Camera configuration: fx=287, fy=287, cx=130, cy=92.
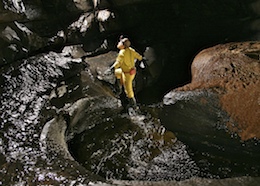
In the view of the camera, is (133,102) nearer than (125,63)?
No

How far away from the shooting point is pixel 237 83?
448 centimetres

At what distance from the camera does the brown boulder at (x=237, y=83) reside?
4086 mm

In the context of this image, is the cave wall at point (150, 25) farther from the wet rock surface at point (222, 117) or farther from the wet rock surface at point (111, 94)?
the wet rock surface at point (222, 117)

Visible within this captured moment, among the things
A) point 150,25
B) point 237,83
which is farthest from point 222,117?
point 150,25

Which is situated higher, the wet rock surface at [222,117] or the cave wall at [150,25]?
the cave wall at [150,25]

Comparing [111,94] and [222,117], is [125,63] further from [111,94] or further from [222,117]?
[222,117]

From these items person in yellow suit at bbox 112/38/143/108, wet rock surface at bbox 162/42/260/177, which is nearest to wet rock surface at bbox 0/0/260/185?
wet rock surface at bbox 162/42/260/177

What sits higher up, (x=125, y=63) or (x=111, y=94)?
(x=125, y=63)

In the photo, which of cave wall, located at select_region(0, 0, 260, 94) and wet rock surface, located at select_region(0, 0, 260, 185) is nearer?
wet rock surface, located at select_region(0, 0, 260, 185)

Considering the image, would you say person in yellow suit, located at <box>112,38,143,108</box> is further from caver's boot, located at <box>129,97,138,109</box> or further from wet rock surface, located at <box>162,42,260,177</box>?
wet rock surface, located at <box>162,42,260,177</box>

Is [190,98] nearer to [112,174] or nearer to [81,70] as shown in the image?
[112,174]

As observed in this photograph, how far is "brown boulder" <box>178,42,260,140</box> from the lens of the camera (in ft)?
13.4

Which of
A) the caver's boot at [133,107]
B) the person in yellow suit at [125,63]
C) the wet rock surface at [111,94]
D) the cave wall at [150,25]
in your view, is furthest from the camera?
the cave wall at [150,25]

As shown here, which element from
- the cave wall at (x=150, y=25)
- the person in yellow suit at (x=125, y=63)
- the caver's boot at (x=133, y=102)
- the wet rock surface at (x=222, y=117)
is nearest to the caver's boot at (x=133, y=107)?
the caver's boot at (x=133, y=102)
